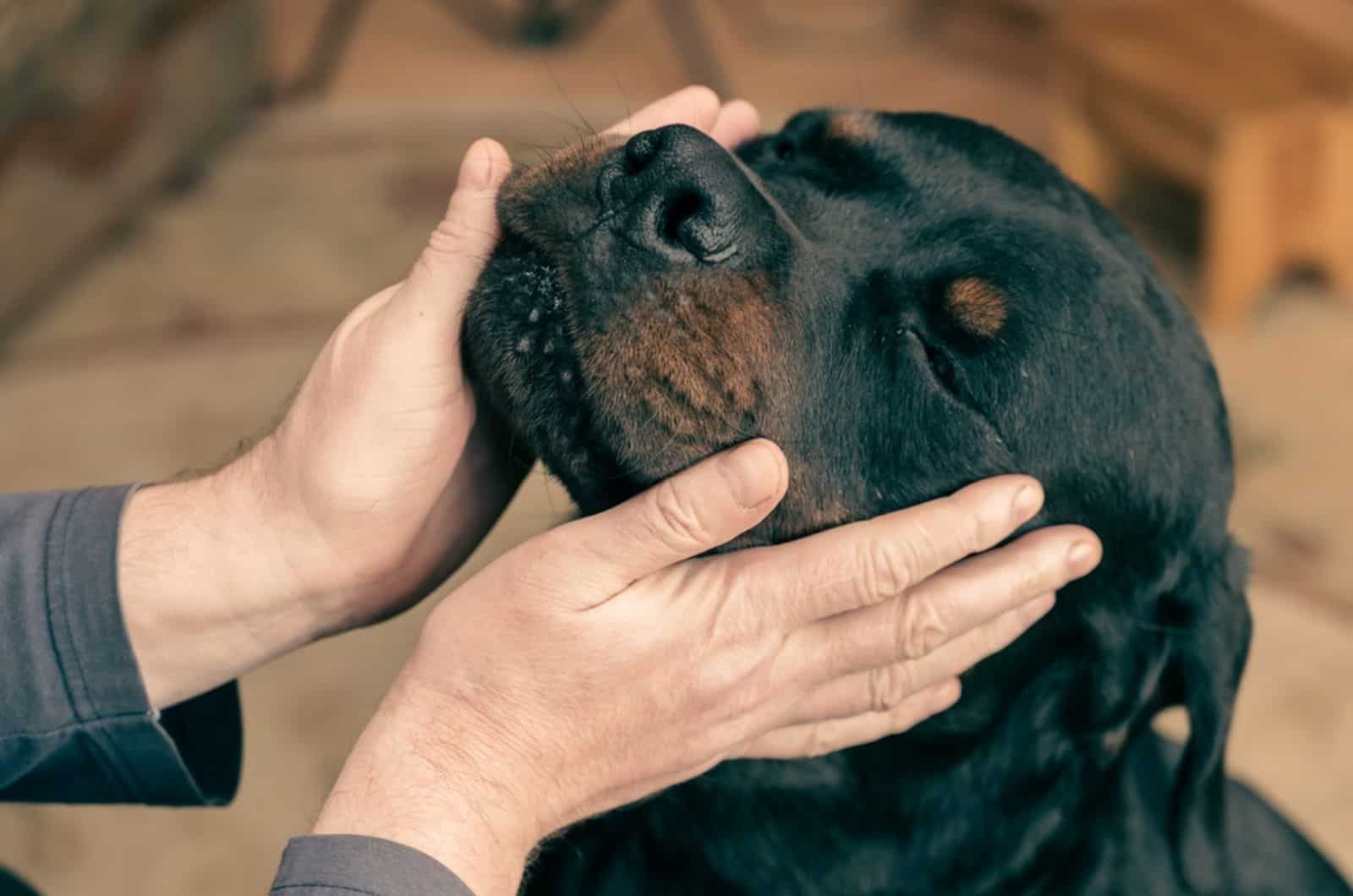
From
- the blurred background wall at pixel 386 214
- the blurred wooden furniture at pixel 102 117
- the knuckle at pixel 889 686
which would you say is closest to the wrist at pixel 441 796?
the knuckle at pixel 889 686

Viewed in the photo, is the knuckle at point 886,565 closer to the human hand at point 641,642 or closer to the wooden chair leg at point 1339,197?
the human hand at point 641,642

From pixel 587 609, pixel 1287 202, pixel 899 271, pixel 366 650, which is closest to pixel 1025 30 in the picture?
pixel 1287 202

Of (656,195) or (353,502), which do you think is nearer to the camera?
(656,195)

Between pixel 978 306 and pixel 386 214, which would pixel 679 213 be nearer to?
pixel 978 306

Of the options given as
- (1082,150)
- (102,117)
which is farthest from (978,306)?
A: (102,117)

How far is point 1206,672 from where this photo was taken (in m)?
1.83

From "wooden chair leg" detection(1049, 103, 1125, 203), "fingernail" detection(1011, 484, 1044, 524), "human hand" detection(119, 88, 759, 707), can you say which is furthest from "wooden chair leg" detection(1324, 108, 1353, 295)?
"fingernail" detection(1011, 484, 1044, 524)

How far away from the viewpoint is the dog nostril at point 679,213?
1.54 meters

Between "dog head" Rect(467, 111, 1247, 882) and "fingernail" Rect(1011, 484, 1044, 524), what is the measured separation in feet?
0.33

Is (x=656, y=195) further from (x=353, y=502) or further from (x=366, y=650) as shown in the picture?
(x=366, y=650)

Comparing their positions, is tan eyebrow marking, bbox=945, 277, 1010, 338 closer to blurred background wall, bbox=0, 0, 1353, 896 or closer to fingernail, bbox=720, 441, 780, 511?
fingernail, bbox=720, 441, 780, 511

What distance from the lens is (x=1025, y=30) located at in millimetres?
5887

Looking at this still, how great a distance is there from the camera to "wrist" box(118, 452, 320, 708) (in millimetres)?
1872

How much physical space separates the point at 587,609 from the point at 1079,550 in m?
0.55
